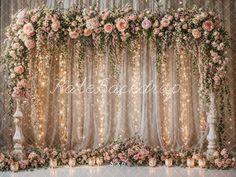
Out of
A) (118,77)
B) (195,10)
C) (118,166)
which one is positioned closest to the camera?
(118,166)

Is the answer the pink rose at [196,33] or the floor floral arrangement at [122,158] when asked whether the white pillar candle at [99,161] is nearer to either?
the floor floral arrangement at [122,158]

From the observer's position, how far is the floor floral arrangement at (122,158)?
5816 mm

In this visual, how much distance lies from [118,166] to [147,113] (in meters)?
1.12

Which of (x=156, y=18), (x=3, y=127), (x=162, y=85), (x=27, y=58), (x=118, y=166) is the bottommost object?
(x=118, y=166)

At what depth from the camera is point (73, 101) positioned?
6859mm

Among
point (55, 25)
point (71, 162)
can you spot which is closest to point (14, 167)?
point (71, 162)

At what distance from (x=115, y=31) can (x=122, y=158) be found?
1826 millimetres

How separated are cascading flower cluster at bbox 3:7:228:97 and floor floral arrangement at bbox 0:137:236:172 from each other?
928 millimetres

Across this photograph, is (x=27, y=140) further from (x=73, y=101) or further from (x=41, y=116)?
(x=73, y=101)

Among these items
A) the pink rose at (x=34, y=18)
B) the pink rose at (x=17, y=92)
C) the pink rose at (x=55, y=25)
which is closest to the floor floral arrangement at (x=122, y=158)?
the pink rose at (x=17, y=92)

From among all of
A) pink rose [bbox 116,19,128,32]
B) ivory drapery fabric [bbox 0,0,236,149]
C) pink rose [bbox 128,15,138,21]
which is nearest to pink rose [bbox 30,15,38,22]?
ivory drapery fabric [bbox 0,0,236,149]

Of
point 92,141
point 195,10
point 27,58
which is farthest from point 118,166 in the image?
point 195,10

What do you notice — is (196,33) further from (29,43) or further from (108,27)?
(29,43)

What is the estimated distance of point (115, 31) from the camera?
20.8 ft
